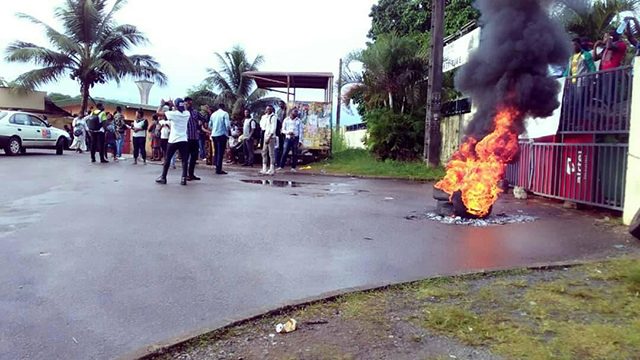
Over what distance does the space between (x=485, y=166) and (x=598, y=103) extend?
2.26 meters

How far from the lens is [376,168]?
1625cm

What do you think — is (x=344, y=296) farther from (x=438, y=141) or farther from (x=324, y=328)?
(x=438, y=141)

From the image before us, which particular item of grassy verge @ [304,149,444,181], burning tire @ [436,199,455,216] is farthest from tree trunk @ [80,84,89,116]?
burning tire @ [436,199,455,216]

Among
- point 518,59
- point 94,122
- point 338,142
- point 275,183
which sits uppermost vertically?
point 518,59

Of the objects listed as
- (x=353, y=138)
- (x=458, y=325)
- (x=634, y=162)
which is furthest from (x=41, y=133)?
(x=458, y=325)

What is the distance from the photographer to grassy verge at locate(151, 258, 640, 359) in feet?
10.2

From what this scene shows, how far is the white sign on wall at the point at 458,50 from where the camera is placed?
1270 centimetres

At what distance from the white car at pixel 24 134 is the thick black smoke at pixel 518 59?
1809 cm

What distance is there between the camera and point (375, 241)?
6.32m

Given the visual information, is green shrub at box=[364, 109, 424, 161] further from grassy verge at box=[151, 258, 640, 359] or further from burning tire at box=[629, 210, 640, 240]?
grassy verge at box=[151, 258, 640, 359]

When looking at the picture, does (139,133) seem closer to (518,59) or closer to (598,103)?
(518,59)

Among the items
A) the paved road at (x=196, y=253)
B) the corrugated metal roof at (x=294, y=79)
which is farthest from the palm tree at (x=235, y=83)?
the paved road at (x=196, y=253)

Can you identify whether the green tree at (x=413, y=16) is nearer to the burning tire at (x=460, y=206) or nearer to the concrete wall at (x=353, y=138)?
the concrete wall at (x=353, y=138)

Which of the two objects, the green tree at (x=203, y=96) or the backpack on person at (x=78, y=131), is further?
the green tree at (x=203, y=96)
